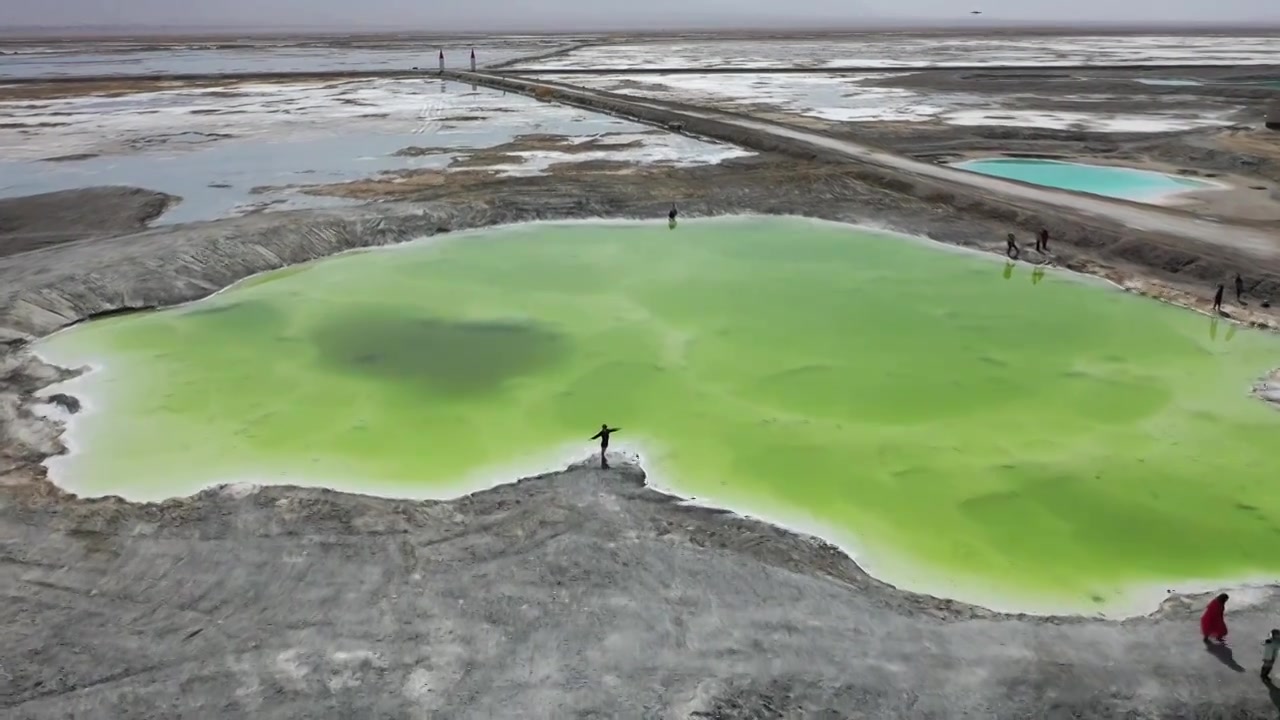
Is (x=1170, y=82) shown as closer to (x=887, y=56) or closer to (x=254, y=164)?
(x=887, y=56)

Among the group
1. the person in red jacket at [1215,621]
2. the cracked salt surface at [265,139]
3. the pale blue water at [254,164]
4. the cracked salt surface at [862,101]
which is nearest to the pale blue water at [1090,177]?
the cracked salt surface at [862,101]

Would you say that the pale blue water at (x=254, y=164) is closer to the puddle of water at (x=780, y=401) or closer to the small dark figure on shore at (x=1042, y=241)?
the puddle of water at (x=780, y=401)

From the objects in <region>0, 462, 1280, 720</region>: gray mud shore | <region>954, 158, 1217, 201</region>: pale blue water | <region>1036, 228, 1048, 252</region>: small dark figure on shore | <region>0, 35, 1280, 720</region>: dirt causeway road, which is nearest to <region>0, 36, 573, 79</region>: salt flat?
<region>954, 158, 1217, 201</region>: pale blue water

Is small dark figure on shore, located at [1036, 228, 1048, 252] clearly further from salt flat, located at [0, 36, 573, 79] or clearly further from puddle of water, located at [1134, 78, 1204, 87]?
salt flat, located at [0, 36, 573, 79]

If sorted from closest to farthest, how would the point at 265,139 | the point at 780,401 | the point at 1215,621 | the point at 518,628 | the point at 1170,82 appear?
the point at 1215,621, the point at 518,628, the point at 780,401, the point at 265,139, the point at 1170,82

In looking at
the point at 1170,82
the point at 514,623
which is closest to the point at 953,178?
the point at 514,623
